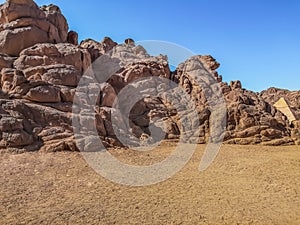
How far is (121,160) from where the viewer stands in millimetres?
16422

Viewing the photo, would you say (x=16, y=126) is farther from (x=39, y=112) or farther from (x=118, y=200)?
(x=118, y=200)

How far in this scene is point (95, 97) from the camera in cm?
2183

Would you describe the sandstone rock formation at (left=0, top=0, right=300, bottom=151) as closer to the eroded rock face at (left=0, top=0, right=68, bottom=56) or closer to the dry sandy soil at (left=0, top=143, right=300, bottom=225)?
the eroded rock face at (left=0, top=0, right=68, bottom=56)

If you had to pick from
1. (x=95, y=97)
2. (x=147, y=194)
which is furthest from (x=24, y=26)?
(x=147, y=194)

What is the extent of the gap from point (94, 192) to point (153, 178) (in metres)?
3.65

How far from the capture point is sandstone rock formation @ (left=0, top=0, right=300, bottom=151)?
17547 millimetres

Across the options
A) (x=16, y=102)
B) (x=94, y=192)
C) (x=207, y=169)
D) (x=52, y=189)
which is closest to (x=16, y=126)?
(x=16, y=102)

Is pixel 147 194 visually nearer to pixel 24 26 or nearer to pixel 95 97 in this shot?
pixel 95 97

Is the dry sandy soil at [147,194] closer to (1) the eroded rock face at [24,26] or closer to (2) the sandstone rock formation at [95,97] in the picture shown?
(2) the sandstone rock formation at [95,97]

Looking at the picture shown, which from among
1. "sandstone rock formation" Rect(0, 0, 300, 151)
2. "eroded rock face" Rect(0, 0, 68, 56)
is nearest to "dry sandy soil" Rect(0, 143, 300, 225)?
"sandstone rock formation" Rect(0, 0, 300, 151)

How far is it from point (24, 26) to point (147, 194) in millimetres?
24667

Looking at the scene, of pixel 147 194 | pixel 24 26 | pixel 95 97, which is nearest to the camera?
pixel 147 194

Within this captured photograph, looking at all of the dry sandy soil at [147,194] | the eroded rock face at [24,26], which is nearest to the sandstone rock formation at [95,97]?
the eroded rock face at [24,26]

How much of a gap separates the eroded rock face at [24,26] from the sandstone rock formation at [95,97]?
3.8 inches
